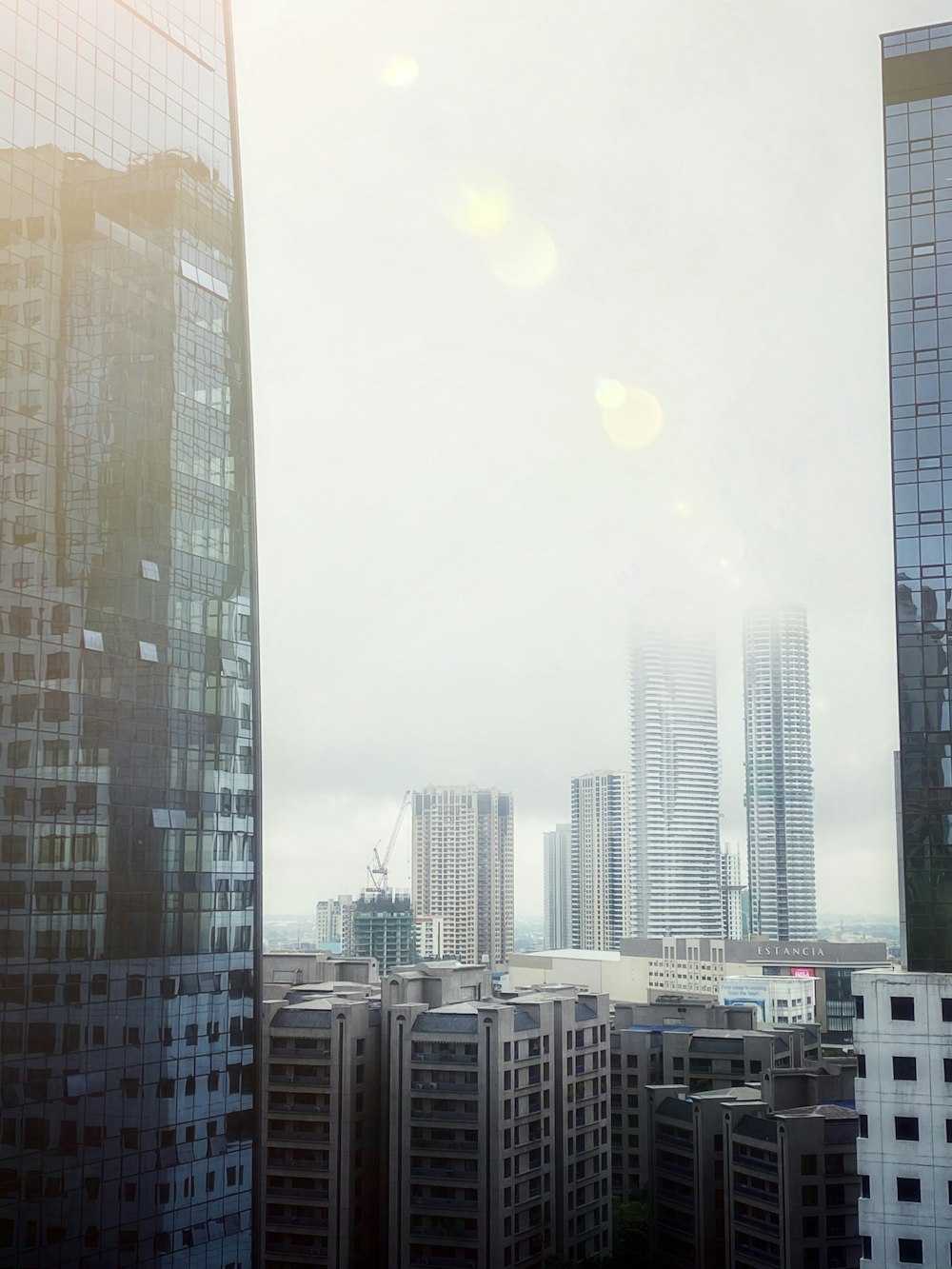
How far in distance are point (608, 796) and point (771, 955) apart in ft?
128

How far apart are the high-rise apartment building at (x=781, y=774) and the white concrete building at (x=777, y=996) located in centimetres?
4163

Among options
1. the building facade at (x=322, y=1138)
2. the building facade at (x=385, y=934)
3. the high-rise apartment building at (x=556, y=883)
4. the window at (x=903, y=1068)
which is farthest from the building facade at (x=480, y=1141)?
the high-rise apartment building at (x=556, y=883)

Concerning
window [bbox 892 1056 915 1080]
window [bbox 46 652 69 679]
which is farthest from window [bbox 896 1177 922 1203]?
window [bbox 46 652 69 679]

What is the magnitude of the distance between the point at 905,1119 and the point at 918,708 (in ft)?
33.2

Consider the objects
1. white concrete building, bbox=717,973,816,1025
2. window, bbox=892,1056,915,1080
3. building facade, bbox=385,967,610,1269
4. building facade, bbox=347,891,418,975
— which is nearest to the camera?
window, bbox=892,1056,915,1080

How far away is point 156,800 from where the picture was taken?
96.5 feet

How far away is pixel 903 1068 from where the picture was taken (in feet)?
95.7

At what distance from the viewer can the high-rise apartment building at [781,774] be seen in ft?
458

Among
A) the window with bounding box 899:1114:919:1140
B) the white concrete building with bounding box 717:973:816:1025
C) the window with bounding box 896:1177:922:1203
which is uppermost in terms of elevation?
the window with bounding box 899:1114:919:1140

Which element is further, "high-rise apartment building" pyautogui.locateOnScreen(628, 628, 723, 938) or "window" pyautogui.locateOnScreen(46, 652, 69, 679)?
"high-rise apartment building" pyautogui.locateOnScreen(628, 628, 723, 938)

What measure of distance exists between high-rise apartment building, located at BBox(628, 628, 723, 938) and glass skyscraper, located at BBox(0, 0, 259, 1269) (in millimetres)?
117334

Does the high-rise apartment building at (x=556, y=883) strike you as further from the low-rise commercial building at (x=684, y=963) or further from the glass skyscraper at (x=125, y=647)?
the glass skyscraper at (x=125, y=647)

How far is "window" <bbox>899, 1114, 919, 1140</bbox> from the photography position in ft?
94.5

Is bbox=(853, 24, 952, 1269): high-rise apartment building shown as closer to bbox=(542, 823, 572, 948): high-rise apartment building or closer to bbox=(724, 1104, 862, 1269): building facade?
bbox=(724, 1104, 862, 1269): building facade
